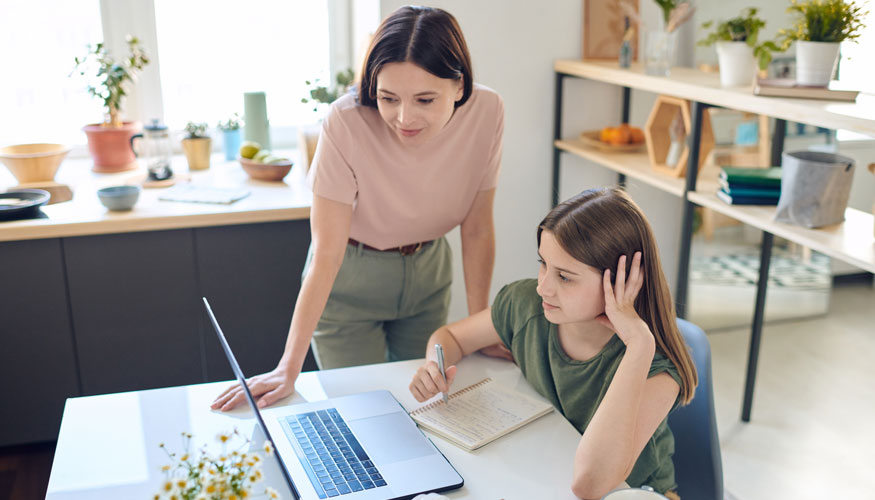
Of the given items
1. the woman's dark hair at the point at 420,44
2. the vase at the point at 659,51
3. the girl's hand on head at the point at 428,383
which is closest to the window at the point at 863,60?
the vase at the point at 659,51

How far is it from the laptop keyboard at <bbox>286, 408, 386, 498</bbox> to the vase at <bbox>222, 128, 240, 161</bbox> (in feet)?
5.72

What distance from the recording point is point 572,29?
2836mm

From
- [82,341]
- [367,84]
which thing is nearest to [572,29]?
[367,84]

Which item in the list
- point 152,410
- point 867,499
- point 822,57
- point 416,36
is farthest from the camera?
point 867,499

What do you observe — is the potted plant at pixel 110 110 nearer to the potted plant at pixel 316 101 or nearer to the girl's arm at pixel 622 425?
the potted plant at pixel 316 101

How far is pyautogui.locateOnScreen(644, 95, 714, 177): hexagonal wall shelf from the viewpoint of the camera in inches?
97.0

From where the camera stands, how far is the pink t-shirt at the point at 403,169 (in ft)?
5.48

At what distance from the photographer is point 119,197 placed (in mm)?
2279

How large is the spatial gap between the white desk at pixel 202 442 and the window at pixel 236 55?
172cm

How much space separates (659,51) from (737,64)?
0.88 feet

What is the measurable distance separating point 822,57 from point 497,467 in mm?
1429

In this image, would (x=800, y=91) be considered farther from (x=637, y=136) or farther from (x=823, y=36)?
(x=637, y=136)

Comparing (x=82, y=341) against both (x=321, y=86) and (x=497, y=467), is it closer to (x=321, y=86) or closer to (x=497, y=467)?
(x=321, y=86)

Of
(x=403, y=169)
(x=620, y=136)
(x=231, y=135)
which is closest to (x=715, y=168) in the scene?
(x=620, y=136)
